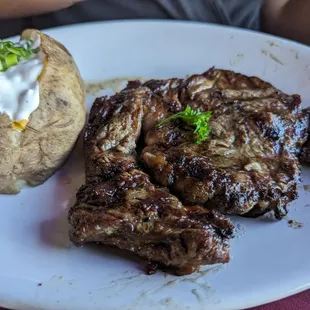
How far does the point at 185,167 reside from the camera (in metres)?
1.55

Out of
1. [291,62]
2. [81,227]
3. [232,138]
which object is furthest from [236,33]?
[81,227]

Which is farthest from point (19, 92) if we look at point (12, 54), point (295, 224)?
point (295, 224)

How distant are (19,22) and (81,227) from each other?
1.30m

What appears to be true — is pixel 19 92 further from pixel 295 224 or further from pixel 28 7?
pixel 295 224

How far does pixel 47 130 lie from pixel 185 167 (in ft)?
1.41

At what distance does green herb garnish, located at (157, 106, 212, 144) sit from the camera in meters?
1.64

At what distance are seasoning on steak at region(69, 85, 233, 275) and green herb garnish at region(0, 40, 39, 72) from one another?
38 cm

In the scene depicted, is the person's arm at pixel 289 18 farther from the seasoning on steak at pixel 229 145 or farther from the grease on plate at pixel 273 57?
the seasoning on steak at pixel 229 145

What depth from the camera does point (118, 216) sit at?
1.42 metres

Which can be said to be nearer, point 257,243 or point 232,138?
point 257,243

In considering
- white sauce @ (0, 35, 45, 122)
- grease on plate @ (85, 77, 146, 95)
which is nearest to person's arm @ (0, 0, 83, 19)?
grease on plate @ (85, 77, 146, 95)

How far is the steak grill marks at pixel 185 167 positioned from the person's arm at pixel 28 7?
57cm

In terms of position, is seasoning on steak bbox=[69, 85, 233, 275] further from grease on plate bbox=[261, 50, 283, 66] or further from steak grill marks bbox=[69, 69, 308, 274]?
grease on plate bbox=[261, 50, 283, 66]

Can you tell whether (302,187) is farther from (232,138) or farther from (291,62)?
(291,62)
